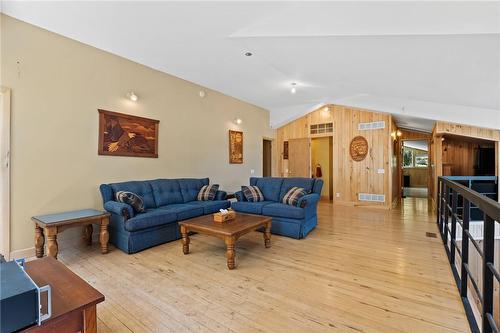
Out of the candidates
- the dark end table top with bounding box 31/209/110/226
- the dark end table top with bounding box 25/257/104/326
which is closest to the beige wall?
the dark end table top with bounding box 31/209/110/226

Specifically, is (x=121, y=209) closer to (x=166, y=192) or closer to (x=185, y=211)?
(x=185, y=211)

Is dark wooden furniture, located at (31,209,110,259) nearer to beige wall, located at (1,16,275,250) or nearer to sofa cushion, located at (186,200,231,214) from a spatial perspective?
beige wall, located at (1,16,275,250)

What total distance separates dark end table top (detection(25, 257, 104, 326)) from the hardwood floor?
0.64 meters

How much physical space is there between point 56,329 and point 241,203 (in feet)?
11.5

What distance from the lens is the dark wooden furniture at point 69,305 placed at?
1.07 meters

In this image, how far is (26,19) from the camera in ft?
10.4

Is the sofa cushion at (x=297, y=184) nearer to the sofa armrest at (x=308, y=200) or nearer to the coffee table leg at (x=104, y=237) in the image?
the sofa armrest at (x=308, y=200)

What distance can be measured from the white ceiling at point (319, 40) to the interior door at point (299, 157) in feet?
10.0

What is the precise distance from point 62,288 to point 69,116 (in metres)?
3.19

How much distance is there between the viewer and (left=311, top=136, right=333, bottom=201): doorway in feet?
28.4

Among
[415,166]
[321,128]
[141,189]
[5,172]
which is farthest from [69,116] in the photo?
[415,166]

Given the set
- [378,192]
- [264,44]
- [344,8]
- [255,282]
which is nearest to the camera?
[255,282]

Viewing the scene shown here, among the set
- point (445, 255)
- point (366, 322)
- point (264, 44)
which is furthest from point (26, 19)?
point (445, 255)

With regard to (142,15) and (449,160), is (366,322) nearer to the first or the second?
(142,15)
